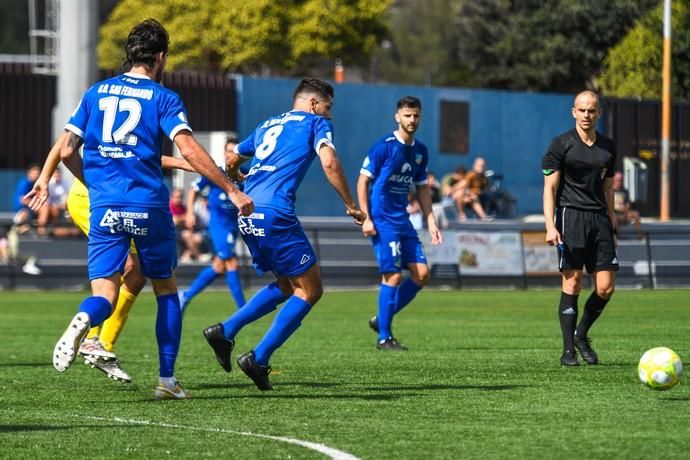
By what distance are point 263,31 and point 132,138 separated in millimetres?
52434

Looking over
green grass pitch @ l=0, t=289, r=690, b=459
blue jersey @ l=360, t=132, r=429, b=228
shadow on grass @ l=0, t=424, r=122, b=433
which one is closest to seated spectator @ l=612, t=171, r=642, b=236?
green grass pitch @ l=0, t=289, r=690, b=459

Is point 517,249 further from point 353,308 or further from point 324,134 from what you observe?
point 324,134

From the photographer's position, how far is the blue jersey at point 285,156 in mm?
9586

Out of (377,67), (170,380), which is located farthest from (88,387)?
(377,67)

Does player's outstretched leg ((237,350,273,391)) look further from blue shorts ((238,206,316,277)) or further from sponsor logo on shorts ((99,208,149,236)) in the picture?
sponsor logo on shorts ((99,208,149,236))

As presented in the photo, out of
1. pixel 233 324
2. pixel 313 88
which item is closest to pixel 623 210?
pixel 313 88

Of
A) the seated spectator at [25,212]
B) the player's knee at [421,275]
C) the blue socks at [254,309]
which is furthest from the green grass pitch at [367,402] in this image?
the seated spectator at [25,212]

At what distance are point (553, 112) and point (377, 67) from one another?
159 ft

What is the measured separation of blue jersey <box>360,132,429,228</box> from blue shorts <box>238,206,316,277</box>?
401cm

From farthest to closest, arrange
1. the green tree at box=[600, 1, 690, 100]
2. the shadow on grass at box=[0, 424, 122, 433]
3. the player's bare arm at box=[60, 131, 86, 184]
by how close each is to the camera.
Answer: the green tree at box=[600, 1, 690, 100] < the player's bare arm at box=[60, 131, 86, 184] < the shadow on grass at box=[0, 424, 122, 433]

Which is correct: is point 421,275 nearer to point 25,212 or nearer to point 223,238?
point 223,238

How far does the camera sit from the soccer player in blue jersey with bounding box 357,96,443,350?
13.5 m

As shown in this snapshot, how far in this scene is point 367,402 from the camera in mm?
8984

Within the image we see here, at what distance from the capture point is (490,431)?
762 cm
